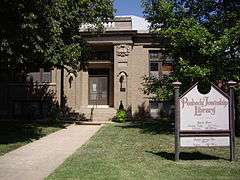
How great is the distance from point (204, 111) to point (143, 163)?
2.24 m

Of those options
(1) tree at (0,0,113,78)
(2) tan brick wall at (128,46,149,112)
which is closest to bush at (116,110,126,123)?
(2) tan brick wall at (128,46,149,112)

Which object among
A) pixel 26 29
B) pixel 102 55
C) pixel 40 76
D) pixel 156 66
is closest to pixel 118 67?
pixel 102 55

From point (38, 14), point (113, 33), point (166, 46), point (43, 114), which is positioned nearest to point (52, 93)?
point (43, 114)

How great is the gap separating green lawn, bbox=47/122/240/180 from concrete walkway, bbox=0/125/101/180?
1.09 feet

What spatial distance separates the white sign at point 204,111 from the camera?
1235cm

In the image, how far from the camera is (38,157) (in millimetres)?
12664

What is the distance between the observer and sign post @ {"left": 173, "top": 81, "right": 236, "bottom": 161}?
12.3m

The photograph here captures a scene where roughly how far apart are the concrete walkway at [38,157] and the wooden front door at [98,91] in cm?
1432

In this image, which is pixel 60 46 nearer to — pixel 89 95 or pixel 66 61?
pixel 66 61

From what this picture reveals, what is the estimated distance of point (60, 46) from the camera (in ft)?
69.8

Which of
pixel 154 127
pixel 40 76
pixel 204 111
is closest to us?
pixel 204 111

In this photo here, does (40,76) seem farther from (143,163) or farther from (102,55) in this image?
(143,163)

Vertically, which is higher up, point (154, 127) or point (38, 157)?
point (154, 127)

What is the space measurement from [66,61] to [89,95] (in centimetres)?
1097
